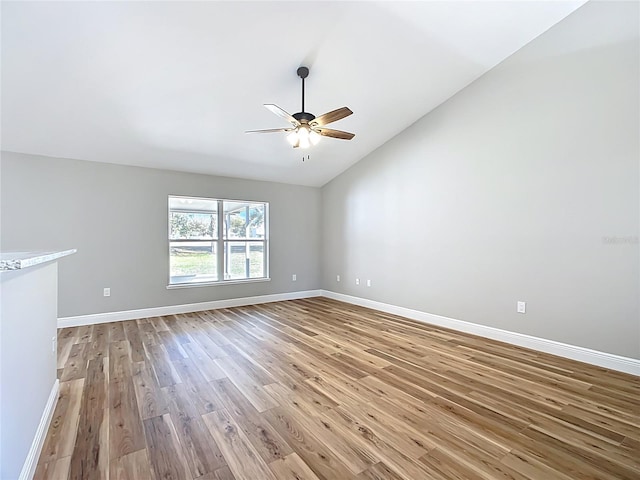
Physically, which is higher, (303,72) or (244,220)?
(303,72)

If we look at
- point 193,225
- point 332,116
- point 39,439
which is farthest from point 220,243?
point 39,439

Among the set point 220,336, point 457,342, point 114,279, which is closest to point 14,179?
Answer: point 114,279

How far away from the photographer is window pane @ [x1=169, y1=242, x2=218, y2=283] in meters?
5.31

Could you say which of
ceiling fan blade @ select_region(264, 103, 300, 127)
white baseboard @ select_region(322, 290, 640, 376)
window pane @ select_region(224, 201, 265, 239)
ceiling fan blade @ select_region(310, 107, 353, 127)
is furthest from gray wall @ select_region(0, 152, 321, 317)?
white baseboard @ select_region(322, 290, 640, 376)

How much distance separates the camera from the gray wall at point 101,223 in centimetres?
421

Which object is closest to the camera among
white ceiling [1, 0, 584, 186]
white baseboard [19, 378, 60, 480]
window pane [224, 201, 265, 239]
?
white baseboard [19, 378, 60, 480]

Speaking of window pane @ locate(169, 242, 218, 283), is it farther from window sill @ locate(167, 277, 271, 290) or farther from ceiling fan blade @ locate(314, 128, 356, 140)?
ceiling fan blade @ locate(314, 128, 356, 140)

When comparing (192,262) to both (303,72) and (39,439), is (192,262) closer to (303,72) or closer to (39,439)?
(303,72)

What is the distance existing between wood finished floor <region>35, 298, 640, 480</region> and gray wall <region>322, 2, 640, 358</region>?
0.60 meters

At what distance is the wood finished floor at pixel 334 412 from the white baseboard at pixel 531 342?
0.39ft

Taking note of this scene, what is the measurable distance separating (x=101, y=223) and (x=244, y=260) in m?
2.40

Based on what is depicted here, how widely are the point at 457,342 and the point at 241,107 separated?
13.1 feet

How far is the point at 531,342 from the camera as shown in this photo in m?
3.54

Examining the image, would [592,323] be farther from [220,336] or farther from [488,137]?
[220,336]
